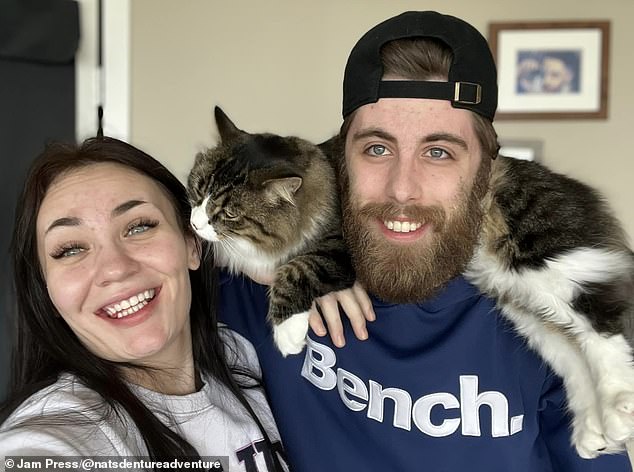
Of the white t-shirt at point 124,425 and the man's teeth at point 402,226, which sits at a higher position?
the man's teeth at point 402,226

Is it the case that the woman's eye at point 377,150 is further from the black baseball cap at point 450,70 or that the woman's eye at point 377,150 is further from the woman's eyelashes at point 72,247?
the woman's eyelashes at point 72,247

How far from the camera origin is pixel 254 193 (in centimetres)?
162

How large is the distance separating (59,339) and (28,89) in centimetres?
197

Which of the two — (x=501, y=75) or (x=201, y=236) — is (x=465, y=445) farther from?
(x=501, y=75)

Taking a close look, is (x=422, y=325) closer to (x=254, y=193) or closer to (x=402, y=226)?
(x=402, y=226)

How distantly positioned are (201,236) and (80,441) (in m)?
0.67

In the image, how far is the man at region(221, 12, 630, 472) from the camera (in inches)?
51.6

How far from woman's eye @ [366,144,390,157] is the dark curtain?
6.19 feet

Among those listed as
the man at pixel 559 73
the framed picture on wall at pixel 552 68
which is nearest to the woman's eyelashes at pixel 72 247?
the framed picture on wall at pixel 552 68

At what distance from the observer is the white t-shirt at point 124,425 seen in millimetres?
982

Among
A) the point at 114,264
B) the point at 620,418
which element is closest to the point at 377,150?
the point at 114,264

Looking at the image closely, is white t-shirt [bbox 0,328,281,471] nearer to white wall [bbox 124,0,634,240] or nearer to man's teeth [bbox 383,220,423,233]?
man's teeth [bbox 383,220,423,233]

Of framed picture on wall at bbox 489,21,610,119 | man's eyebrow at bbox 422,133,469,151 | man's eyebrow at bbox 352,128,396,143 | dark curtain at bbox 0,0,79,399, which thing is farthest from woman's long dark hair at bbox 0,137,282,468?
framed picture on wall at bbox 489,21,610,119

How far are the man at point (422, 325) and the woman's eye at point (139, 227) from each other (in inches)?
18.0
